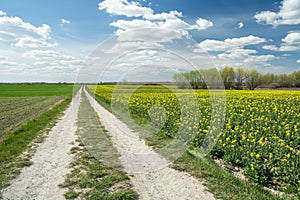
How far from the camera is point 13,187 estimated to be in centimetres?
530

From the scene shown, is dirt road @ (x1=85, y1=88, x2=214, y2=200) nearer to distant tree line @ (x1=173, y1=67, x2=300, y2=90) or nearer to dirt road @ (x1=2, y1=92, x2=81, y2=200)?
dirt road @ (x1=2, y1=92, x2=81, y2=200)

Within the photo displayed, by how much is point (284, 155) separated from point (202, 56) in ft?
11.8

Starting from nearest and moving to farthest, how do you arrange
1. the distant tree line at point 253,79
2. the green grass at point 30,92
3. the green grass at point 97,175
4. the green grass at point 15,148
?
1. the green grass at point 97,175
2. the green grass at point 15,148
3. the green grass at point 30,92
4. the distant tree line at point 253,79

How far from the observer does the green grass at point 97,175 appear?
16.3ft

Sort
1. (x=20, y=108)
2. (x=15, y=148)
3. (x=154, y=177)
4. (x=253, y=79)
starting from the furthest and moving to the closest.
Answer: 1. (x=253, y=79)
2. (x=20, y=108)
3. (x=15, y=148)
4. (x=154, y=177)

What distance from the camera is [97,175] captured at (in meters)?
5.95

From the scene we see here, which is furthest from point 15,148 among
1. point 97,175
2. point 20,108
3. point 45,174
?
point 20,108

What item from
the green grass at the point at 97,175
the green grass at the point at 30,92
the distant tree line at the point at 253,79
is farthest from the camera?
the distant tree line at the point at 253,79

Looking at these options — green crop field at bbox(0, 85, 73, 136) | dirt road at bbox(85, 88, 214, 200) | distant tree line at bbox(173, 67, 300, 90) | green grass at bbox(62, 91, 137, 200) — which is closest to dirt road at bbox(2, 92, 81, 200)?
green grass at bbox(62, 91, 137, 200)

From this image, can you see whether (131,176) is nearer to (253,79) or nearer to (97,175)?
(97,175)

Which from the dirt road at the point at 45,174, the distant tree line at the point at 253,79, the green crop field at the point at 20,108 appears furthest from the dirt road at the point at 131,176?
the distant tree line at the point at 253,79

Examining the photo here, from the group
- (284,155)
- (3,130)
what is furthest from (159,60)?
(3,130)

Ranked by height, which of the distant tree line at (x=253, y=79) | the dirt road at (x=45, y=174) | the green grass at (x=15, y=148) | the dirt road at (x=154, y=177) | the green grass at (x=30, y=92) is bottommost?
the dirt road at (x=154, y=177)

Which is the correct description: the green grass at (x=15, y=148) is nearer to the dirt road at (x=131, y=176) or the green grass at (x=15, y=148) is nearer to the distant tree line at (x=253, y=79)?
the dirt road at (x=131, y=176)
